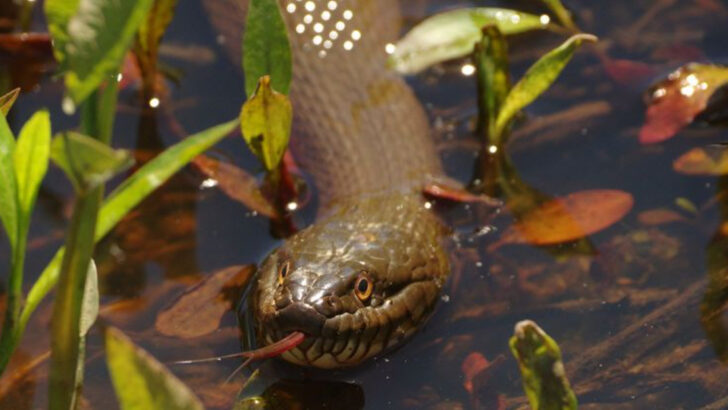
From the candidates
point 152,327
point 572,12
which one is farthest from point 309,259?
point 572,12

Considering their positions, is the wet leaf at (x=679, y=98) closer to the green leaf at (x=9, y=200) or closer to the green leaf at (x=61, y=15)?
the green leaf at (x=9, y=200)

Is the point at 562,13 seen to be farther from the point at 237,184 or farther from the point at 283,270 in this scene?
the point at 283,270

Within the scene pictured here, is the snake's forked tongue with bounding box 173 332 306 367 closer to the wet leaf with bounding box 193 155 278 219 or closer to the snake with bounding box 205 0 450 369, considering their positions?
the snake with bounding box 205 0 450 369

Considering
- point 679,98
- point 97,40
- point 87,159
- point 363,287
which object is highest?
point 97,40

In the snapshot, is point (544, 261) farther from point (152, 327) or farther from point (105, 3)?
point (105, 3)

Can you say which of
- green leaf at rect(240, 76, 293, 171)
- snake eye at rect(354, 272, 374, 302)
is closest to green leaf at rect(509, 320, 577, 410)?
snake eye at rect(354, 272, 374, 302)

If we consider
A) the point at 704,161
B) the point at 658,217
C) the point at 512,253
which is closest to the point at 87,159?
the point at 512,253
